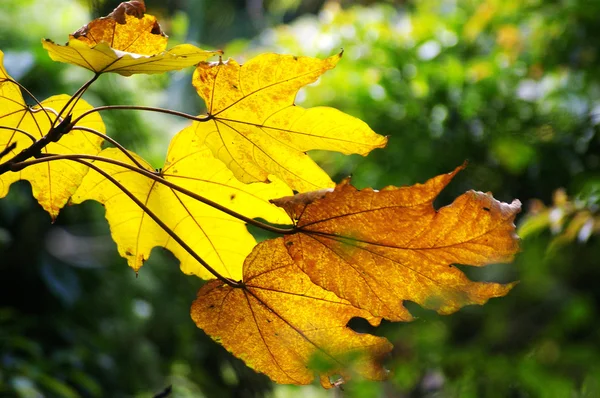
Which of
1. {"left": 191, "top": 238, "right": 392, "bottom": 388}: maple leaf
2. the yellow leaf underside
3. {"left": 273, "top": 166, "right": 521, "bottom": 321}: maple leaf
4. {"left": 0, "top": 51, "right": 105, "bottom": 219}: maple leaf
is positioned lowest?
{"left": 191, "top": 238, "right": 392, "bottom": 388}: maple leaf

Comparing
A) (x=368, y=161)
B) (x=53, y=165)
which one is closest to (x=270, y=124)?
(x=53, y=165)

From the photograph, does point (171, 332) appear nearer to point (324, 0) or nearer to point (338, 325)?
point (338, 325)

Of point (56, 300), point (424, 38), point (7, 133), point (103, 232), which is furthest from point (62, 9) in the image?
point (7, 133)

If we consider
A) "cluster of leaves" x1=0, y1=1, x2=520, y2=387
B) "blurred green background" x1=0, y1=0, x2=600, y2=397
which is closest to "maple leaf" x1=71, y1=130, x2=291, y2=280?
"cluster of leaves" x1=0, y1=1, x2=520, y2=387

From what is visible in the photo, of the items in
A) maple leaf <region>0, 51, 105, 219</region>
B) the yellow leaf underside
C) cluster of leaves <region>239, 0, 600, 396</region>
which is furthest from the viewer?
cluster of leaves <region>239, 0, 600, 396</region>

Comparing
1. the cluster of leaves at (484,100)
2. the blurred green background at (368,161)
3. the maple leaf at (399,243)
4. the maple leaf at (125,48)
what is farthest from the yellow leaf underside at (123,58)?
the cluster of leaves at (484,100)

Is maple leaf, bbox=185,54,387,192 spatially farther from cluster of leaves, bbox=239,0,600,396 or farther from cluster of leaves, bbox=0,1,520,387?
cluster of leaves, bbox=239,0,600,396
